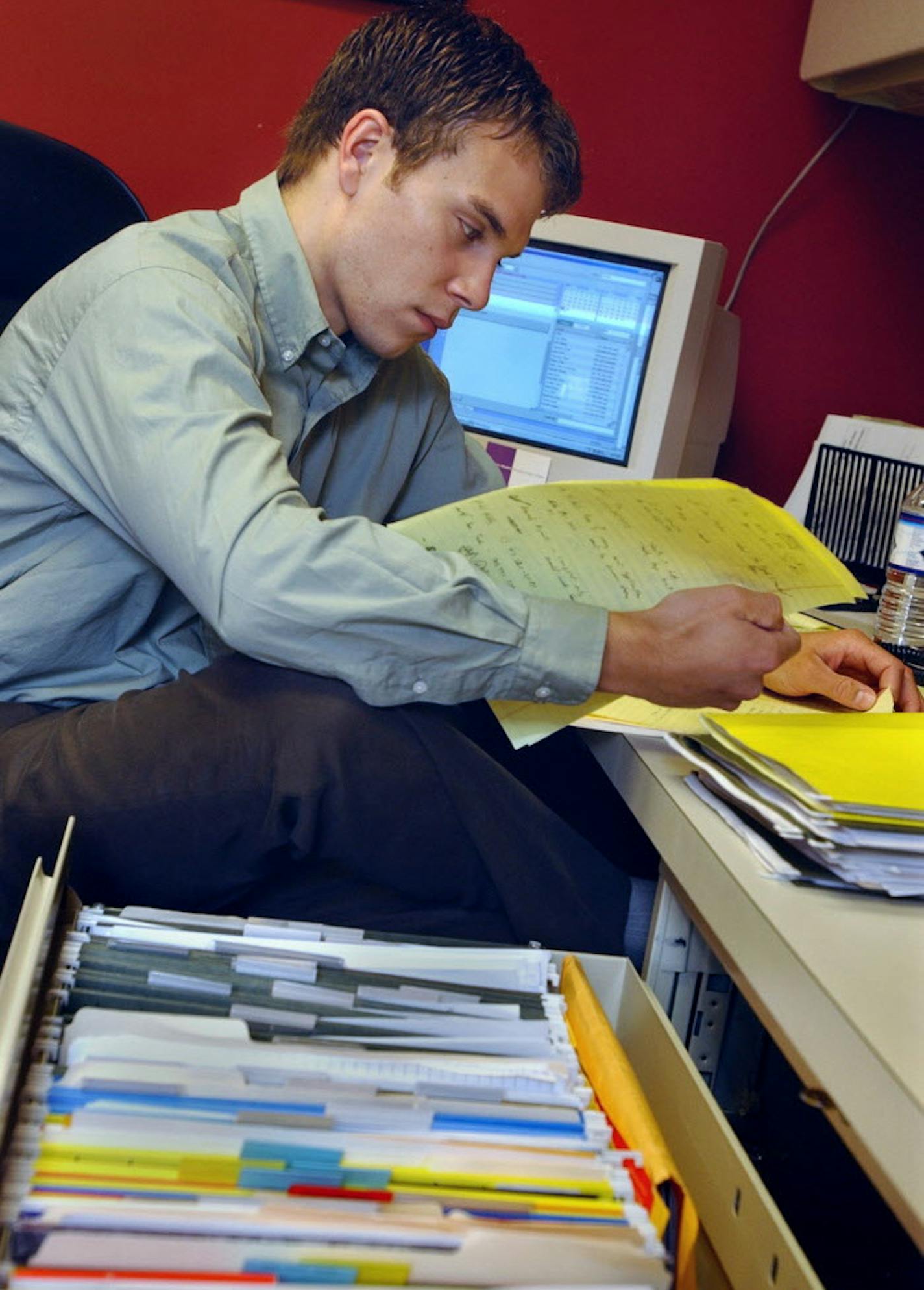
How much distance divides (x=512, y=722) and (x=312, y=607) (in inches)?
7.1

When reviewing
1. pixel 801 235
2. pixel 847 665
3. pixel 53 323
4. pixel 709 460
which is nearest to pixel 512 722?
pixel 847 665

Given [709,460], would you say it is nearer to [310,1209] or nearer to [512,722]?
[512,722]

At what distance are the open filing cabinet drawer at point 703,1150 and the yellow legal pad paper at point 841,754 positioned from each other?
15 cm

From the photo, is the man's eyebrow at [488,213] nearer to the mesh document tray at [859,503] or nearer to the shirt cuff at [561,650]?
the shirt cuff at [561,650]

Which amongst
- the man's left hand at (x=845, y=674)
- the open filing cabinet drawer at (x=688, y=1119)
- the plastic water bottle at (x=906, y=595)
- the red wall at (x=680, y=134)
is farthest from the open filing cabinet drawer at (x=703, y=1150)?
the red wall at (x=680, y=134)

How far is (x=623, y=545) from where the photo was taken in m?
1.06

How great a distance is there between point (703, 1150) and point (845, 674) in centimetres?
58

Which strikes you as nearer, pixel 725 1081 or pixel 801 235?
pixel 725 1081

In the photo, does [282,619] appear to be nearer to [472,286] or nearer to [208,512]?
[208,512]

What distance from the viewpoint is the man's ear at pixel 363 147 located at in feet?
3.90

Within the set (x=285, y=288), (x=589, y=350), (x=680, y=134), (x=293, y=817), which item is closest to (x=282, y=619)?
(x=293, y=817)

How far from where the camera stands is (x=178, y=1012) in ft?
2.25

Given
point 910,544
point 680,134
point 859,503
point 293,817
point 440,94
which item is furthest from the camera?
point 680,134

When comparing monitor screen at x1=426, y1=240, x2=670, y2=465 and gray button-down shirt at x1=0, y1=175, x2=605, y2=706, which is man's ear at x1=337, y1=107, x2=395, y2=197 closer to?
gray button-down shirt at x1=0, y1=175, x2=605, y2=706
